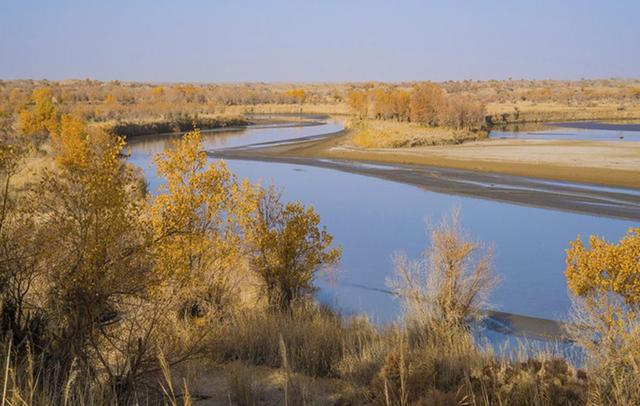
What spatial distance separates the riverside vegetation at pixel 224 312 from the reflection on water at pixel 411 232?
6.45ft

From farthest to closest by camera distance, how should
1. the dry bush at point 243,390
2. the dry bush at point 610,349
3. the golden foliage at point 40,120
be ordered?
the golden foliage at point 40,120 → the dry bush at point 243,390 → the dry bush at point 610,349

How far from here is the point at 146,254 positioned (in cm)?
862

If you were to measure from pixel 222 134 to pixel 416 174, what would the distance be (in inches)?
1426

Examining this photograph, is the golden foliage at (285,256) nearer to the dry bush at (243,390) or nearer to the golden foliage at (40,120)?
the dry bush at (243,390)

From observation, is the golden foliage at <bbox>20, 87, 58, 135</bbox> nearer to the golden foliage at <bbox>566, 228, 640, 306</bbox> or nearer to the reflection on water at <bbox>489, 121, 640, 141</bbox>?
the reflection on water at <bbox>489, 121, 640, 141</bbox>

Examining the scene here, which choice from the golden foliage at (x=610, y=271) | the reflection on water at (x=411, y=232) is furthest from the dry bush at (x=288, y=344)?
the reflection on water at (x=411, y=232)

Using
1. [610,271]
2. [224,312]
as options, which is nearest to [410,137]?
[224,312]

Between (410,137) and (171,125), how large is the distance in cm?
3229

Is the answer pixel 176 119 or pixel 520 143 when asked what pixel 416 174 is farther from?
pixel 176 119

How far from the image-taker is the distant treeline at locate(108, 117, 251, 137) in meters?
67.4

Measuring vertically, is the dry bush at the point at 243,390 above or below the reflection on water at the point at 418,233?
above

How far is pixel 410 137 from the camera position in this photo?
54.5 m

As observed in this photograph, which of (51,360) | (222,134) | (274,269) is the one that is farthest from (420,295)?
(222,134)

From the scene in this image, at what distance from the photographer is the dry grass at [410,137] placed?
52.7 meters
